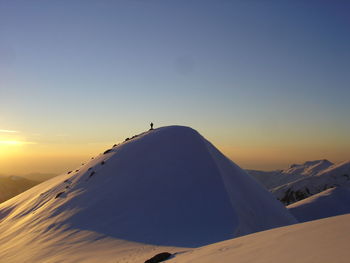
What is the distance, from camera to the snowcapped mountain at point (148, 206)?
26655 mm

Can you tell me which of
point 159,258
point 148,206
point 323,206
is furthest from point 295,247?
point 323,206

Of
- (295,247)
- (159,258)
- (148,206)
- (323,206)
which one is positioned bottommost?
(159,258)

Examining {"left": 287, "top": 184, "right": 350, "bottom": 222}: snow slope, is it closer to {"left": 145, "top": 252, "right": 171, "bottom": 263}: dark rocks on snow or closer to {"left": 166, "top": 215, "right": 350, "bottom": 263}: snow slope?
{"left": 145, "top": 252, "right": 171, "bottom": 263}: dark rocks on snow

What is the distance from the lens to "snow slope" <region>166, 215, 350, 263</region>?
9.98 metres

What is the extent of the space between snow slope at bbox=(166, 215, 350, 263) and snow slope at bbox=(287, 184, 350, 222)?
2992 inches

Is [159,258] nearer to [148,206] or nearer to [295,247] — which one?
[295,247]

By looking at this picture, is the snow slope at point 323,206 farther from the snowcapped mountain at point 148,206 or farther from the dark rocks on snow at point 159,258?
the dark rocks on snow at point 159,258

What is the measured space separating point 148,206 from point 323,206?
259ft

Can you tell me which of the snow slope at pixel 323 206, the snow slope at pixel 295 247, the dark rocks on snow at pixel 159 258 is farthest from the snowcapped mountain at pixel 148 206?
the snow slope at pixel 323 206

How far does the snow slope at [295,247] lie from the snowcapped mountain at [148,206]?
951 centimetres

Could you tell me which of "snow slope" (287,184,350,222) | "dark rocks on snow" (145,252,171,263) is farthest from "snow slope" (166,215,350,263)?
"snow slope" (287,184,350,222)

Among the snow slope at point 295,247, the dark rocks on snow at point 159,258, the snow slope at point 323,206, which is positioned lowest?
the dark rocks on snow at point 159,258

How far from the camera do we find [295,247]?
11.5 m

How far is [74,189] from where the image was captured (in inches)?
1671
